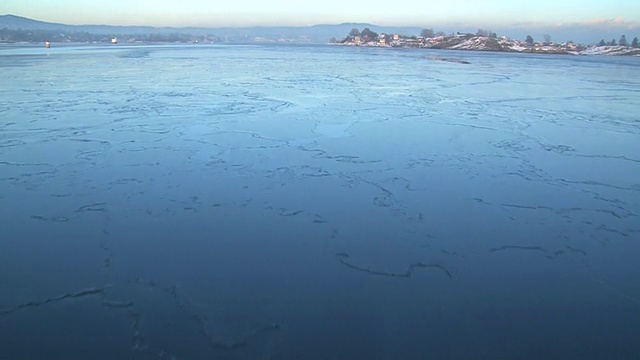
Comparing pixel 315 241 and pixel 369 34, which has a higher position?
pixel 369 34

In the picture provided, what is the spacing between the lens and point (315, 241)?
4.19 meters

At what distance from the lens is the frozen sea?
295 cm

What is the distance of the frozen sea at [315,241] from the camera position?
295 centimetres

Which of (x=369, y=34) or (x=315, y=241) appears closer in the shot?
(x=315, y=241)

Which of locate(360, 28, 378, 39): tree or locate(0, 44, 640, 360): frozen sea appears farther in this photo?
locate(360, 28, 378, 39): tree

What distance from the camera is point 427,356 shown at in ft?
9.13

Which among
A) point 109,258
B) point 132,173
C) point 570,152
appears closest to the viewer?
point 109,258

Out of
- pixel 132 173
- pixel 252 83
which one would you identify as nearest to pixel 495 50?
pixel 252 83

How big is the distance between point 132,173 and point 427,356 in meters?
4.65

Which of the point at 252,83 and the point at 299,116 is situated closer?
the point at 299,116

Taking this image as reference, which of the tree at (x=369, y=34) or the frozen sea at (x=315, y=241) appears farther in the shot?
the tree at (x=369, y=34)

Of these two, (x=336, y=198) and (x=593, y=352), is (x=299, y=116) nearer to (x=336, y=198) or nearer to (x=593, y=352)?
(x=336, y=198)

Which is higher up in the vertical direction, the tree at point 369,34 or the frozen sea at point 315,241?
the tree at point 369,34

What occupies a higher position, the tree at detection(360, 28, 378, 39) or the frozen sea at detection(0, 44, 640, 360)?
the tree at detection(360, 28, 378, 39)
